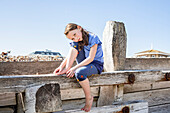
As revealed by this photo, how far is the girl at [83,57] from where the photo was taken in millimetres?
2334

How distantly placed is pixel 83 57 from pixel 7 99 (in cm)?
133

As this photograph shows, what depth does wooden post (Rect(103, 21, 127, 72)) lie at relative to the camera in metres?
3.02

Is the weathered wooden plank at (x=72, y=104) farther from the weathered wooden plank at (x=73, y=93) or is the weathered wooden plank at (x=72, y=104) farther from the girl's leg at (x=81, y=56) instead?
the girl's leg at (x=81, y=56)

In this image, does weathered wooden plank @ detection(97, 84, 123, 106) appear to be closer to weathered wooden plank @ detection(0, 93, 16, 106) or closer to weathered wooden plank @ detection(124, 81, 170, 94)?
weathered wooden plank @ detection(124, 81, 170, 94)

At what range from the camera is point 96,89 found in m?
3.18

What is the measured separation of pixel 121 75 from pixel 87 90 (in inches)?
28.6

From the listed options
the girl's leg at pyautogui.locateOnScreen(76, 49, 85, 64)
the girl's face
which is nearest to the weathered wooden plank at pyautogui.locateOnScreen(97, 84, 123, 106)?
the girl's leg at pyautogui.locateOnScreen(76, 49, 85, 64)

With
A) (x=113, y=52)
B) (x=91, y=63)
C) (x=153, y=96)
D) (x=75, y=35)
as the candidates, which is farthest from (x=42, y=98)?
(x=153, y=96)

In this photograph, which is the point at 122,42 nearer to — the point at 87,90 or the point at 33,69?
the point at 87,90

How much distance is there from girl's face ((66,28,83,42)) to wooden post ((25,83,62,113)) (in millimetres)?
729

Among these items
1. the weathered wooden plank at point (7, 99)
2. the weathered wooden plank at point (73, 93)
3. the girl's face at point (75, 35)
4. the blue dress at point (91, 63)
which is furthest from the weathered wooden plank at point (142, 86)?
the weathered wooden plank at point (7, 99)

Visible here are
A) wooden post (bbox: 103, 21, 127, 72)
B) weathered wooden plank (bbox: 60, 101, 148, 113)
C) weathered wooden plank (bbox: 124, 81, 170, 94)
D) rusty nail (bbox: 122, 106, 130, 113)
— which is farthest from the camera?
weathered wooden plank (bbox: 124, 81, 170, 94)

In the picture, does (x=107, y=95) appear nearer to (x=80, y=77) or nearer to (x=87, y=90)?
(x=87, y=90)

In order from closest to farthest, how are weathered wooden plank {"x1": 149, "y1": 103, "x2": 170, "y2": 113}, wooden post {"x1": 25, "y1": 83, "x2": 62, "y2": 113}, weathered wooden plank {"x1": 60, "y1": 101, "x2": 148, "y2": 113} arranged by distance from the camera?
wooden post {"x1": 25, "y1": 83, "x2": 62, "y2": 113} → weathered wooden plank {"x1": 60, "y1": 101, "x2": 148, "y2": 113} → weathered wooden plank {"x1": 149, "y1": 103, "x2": 170, "y2": 113}
